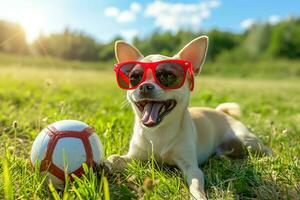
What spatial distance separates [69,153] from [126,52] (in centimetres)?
128

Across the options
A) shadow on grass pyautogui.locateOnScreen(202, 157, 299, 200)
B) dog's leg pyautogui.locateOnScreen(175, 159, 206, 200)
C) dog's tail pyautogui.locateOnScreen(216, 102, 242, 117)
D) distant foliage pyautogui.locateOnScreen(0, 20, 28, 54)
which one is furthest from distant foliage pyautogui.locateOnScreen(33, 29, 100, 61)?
shadow on grass pyautogui.locateOnScreen(202, 157, 299, 200)

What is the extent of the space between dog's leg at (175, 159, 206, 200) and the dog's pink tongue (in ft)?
1.42

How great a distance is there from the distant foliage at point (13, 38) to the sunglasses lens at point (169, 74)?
4068cm

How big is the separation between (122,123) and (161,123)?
1331 millimetres

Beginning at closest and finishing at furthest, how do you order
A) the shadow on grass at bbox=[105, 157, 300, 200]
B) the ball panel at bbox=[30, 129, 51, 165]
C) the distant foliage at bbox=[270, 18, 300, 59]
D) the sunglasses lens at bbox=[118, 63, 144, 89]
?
the shadow on grass at bbox=[105, 157, 300, 200]
the ball panel at bbox=[30, 129, 51, 165]
the sunglasses lens at bbox=[118, 63, 144, 89]
the distant foliage at bbox=[270, 18, 300, 59]

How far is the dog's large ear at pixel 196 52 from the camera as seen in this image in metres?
3.32

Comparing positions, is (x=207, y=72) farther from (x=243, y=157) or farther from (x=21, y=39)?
(x=243, y=157)

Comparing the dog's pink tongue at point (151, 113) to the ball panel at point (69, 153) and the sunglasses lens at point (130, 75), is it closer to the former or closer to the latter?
the sunglasses lens at point (130, 75)

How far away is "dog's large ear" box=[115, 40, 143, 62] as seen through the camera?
11.2 feet

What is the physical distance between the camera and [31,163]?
8.60 feet

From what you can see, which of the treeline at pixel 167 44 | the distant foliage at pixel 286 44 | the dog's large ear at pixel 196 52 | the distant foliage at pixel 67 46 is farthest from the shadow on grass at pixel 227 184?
the distant foliage at pixel 286 44

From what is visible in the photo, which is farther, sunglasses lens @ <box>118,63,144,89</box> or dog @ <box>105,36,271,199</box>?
sunglasses lens @ <box>118,63,144,89</box>

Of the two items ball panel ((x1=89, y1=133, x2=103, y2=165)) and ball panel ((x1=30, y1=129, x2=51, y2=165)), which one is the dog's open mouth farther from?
ball panel ((x1=30, y1=129, x2=51, y2=165))

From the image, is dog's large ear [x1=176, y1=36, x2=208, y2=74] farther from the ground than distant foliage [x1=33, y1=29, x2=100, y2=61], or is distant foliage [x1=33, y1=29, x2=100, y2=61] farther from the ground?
dog's large ear [x1=176, y1=36, x2=208, y2=74]
